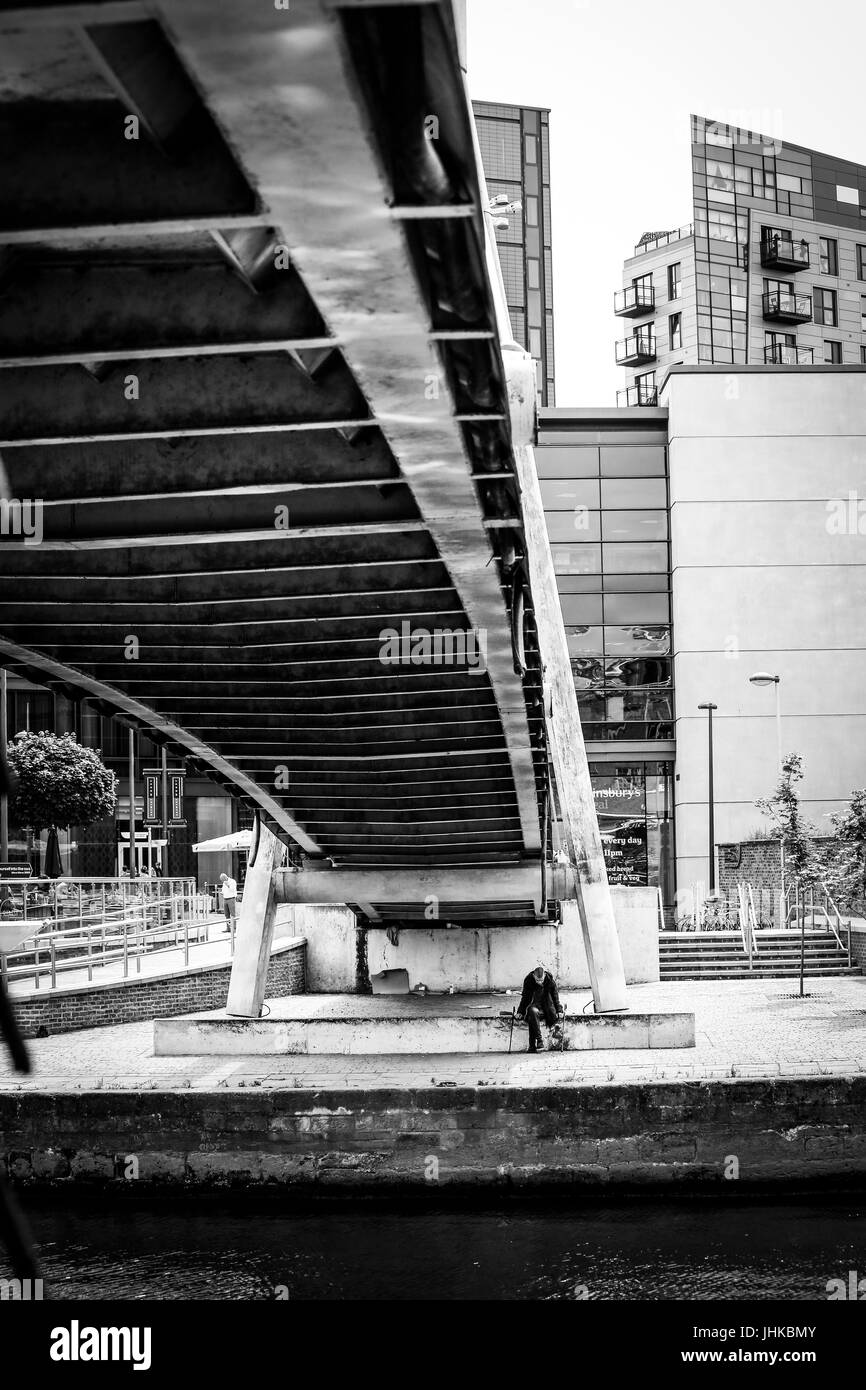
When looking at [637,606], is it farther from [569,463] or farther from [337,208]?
[337,208]

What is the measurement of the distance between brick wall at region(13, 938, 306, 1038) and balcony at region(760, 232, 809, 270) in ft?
159

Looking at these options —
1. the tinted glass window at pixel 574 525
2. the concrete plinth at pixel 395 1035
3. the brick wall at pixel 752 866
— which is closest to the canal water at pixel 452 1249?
the concrete plinth at pixel 395 1035

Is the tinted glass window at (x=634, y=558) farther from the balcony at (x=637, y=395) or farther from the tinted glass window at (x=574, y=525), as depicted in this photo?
the balcony at (x=637, y=395)

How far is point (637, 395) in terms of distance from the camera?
229ft

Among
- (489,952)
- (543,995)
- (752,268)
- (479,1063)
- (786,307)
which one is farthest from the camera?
(786,307)

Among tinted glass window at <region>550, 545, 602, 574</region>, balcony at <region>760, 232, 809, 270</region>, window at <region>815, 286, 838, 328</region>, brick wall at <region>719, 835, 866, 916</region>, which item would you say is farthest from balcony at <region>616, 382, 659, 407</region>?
brick wall at <region>719, 835, 866, 916</region>

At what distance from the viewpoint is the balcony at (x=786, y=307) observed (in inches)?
2505

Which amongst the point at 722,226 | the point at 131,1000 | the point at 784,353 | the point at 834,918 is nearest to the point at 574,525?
the point at 834,918

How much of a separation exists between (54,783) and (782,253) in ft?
148

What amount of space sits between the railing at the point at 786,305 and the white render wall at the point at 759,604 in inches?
1112

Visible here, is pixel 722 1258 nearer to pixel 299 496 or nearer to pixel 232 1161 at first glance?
pixel 232 1161

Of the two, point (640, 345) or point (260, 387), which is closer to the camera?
point (260, 387)

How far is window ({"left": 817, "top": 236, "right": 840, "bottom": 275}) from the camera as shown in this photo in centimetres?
6688

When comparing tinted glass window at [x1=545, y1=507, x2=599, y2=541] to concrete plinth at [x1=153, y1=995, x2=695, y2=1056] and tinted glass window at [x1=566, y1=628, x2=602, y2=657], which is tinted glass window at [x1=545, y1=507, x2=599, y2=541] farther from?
concrete plinth at [x1=153, y1=995, x2=695, y2=1056]
